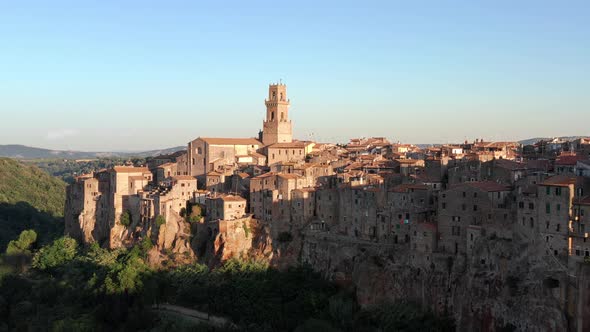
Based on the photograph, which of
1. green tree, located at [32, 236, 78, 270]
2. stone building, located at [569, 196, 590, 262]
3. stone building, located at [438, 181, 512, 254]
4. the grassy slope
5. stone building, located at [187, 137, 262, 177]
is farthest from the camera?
the grassy slope

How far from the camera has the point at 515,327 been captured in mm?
39312

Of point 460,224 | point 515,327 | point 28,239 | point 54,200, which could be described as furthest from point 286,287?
point 54,200

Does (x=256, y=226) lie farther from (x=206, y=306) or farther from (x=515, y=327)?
(x=515, y=327)

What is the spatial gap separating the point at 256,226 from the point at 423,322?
60.6 feet

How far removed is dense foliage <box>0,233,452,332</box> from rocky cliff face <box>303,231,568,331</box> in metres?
1.31

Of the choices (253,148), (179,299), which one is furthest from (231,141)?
(179,299)

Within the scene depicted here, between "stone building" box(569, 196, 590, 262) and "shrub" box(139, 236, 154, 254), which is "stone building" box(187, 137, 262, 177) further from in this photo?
"stone building" box(569, 196, 590, 262)

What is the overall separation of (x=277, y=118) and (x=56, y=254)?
2922 centimetres

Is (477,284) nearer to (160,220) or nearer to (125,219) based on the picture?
(160,220)

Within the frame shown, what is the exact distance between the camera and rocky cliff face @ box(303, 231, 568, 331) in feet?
125

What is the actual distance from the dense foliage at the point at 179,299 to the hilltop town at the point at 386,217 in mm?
1491

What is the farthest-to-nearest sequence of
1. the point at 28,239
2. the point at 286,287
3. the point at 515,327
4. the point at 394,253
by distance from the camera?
the point at 28,239 → the point at 286,287 → the point at 394,253 → the point at 515,327

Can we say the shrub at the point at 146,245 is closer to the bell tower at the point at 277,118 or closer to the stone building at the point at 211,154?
the stone building at the point at 211,154

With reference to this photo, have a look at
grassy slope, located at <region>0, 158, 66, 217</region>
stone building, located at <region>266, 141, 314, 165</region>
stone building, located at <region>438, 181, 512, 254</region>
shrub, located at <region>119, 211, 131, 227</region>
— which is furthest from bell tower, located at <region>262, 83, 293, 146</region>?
grassy slope, located at <region>0, 158, 66, 217</region>
